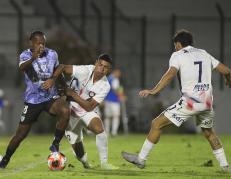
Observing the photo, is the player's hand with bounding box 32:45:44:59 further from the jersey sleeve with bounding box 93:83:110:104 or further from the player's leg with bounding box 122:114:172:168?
the player's leg with bounding box 122:114:172:168

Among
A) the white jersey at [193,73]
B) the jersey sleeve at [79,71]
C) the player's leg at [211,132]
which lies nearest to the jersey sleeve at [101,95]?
the jersey sleeve at [79,71]

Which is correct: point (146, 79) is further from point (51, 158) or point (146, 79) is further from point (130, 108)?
point (51, 158)

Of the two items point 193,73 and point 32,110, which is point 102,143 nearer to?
point 32,110

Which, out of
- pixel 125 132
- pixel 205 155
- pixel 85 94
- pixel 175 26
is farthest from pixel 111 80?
pixel 85 94

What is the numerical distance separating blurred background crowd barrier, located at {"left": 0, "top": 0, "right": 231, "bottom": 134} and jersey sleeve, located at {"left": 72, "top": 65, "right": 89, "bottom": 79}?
1889 cm

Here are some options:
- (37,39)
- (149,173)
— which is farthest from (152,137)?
(37,39)

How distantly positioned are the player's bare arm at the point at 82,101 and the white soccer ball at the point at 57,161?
0.91 metres

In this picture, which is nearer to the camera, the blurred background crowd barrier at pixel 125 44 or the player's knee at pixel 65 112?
the player's knee at pixel 65 112

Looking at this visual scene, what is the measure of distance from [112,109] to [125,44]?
518 cm

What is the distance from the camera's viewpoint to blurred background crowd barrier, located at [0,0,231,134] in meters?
34.4

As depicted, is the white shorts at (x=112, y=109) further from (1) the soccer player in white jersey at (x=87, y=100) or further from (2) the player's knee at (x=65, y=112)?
(2) the player's knee at (x=65, y=112)

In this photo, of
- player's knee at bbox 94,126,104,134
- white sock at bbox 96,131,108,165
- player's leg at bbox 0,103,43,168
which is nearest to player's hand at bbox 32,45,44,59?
player's leg at bbox 0,103,43,168

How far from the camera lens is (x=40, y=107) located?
1492cm

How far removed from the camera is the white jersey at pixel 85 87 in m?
15.0
